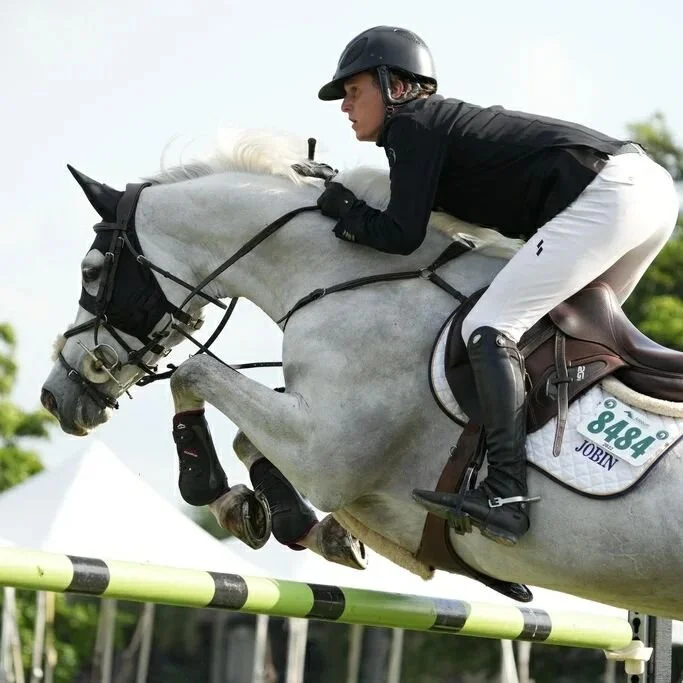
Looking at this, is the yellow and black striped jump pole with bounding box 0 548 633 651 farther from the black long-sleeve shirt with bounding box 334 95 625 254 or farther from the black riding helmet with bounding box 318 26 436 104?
the black riding helmet with bounding box 318 26 436 104

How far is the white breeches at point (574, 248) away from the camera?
14.2 feet

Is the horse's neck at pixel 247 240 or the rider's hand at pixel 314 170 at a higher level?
→ the rider's hand at pixel 314 170

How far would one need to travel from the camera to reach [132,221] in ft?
17.2

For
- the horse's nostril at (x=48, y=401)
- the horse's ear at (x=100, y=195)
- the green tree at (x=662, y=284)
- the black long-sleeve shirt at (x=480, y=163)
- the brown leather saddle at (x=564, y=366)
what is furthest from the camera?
the green tree at (x=662, y=284)

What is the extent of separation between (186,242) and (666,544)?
2.21 m

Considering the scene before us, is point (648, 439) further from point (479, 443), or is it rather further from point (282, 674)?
point (282, 674)

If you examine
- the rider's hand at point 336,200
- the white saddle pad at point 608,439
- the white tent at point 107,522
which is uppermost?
the rider's hand at point 336,200

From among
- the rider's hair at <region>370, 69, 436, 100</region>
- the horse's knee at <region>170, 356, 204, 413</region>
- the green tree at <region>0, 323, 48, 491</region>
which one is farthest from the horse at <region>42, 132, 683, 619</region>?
the green tree at <region>0, 323, 48, 491</region>

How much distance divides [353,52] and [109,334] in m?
1.43

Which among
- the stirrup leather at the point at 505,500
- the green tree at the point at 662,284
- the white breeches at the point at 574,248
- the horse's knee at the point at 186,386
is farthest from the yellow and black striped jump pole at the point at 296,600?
the green tree at the point at 662,284

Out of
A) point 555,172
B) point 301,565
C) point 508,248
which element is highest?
point 555,172

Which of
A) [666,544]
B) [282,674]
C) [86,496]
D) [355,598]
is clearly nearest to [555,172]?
[666,544]

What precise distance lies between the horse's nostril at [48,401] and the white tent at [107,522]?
236 inches

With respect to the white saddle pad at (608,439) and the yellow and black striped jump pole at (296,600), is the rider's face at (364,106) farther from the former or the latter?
the yellow and black striped jump pole at (296,600)
